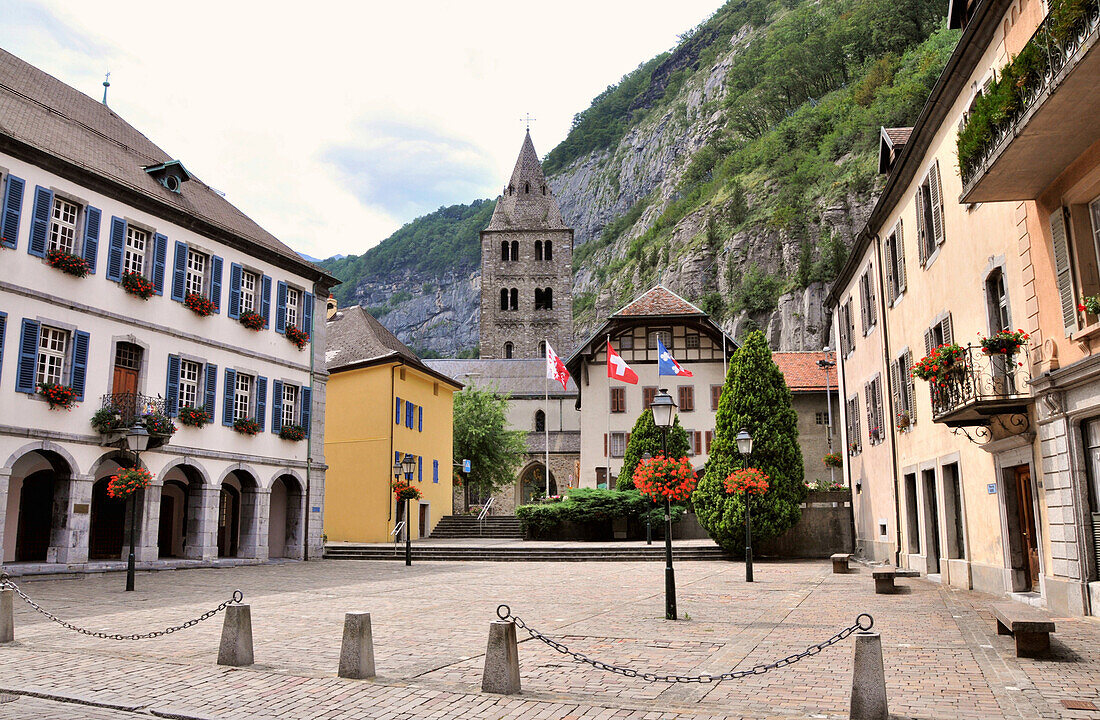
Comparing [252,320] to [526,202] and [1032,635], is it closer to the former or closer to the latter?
[1032,635]

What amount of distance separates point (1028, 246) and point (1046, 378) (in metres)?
2.01

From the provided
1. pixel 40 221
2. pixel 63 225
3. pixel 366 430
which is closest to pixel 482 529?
pixel 366 430

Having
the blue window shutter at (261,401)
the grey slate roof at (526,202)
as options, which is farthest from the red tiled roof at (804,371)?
the grey slate roof at (526,202)

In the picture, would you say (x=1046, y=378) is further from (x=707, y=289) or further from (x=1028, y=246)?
(x=707, y=289)

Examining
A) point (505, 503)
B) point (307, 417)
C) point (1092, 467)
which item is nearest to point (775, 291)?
point (505, 503)

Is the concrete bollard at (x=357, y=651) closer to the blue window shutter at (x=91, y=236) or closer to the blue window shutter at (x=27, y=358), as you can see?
the blue window shutter at (x=27, y=358)

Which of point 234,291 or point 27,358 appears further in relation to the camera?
point 234,291

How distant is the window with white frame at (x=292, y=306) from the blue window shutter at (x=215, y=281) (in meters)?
3.14

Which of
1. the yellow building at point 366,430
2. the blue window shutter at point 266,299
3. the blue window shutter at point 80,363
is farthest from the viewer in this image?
the yellow building at point 366,430

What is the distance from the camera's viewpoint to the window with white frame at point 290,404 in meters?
27.9

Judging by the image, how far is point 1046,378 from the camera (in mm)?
11555

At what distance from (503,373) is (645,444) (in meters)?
35.0

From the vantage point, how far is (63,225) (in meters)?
20.7

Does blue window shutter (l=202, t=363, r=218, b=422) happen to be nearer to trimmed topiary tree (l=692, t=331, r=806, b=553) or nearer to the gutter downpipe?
trimmed topiary tree (l=692, t=331, r=806, b=553)
